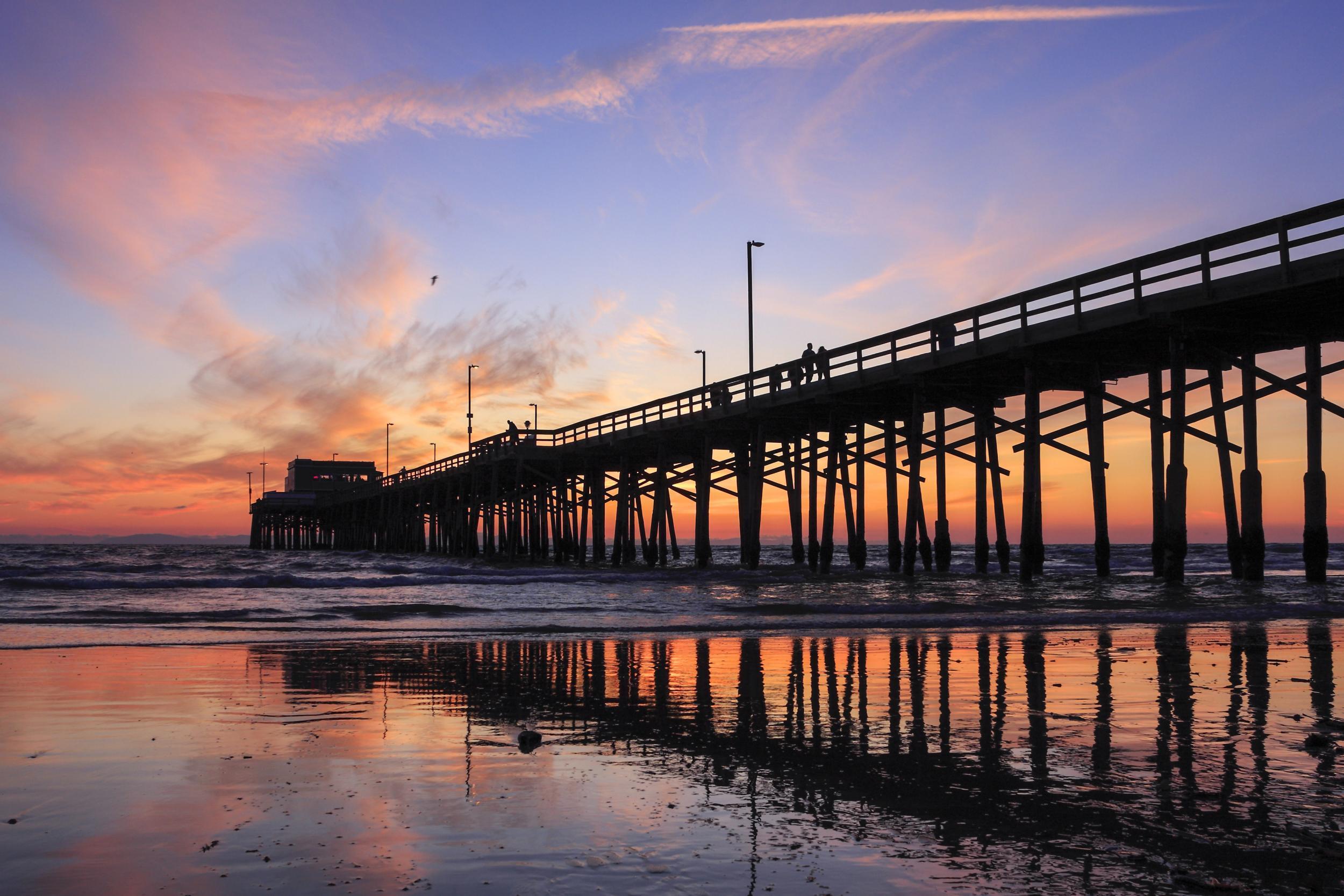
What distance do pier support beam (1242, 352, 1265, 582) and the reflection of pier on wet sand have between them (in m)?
8.55

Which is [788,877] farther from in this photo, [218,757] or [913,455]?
[913,455]

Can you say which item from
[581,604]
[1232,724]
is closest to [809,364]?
[581,604]

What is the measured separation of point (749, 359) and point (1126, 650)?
91.9 ft

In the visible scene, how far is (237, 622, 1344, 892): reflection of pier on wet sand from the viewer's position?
363 centimetres

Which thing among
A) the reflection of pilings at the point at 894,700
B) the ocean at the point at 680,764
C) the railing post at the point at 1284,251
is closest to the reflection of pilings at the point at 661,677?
the ocean at the point at 680,764

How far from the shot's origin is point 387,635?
Result: 13133 mm

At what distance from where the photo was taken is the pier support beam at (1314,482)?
17.4m

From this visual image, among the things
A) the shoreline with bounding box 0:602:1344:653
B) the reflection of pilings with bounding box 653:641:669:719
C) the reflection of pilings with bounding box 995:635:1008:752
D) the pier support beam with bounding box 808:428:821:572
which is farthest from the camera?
the pier support beam with bounding box 808:428:821:572

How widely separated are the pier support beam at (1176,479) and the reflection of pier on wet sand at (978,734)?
8589 mm

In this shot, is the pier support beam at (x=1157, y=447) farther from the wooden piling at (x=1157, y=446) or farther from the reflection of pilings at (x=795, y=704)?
the reflection of pilings at (x=795, y=704)

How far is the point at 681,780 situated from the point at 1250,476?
17685mm

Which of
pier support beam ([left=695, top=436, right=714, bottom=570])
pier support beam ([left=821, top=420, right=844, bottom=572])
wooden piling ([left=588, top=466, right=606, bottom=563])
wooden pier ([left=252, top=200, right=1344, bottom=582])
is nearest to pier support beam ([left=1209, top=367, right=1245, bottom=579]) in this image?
wooden pier ([left=252, top=200, right=1344, bottom=582])

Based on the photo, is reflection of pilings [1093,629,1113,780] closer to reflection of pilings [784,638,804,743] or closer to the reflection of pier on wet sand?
the reflection of pier on wet sand

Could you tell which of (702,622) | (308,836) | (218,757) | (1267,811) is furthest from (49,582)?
(1267,811)
